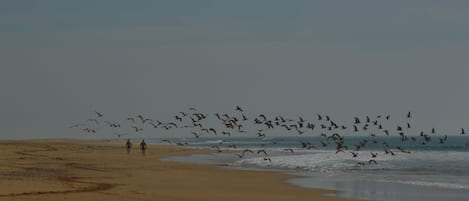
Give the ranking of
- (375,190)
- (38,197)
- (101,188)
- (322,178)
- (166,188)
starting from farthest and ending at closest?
(322,178) → (375,190) → (166,188) → (101,188) → (38,197)

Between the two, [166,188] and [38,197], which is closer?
[38,197]

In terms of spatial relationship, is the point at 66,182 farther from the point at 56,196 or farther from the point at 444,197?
the point at 444,197

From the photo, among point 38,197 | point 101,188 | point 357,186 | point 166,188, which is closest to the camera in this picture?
point 38,197

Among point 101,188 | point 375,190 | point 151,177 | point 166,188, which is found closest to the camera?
point 101,188

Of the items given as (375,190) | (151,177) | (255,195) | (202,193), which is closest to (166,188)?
(202,193)

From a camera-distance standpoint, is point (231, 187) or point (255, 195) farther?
point (231, 187)

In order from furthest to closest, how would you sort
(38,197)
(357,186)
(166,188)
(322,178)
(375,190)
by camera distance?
(322,178)
(357,186)
(375,190)
(166,188)
(38,197)

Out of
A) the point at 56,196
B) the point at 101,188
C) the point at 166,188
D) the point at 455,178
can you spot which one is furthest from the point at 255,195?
the point at 455,178

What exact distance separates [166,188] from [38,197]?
7632 millimetres

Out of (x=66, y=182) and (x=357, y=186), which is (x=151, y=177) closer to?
(x=66, y=182)

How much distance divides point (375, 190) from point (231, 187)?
611cm

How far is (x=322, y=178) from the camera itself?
3691 cm

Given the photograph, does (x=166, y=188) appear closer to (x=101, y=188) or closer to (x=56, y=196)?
(x=101, y=188)

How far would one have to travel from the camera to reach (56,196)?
20969 mm
